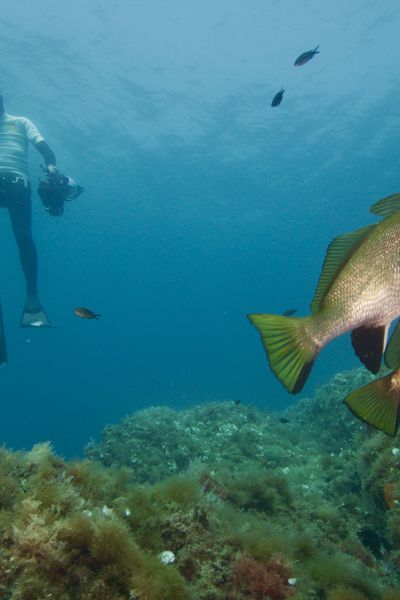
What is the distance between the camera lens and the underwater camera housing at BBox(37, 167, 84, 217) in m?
9.84

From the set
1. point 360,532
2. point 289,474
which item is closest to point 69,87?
point 289,474

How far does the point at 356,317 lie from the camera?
4.76 feet

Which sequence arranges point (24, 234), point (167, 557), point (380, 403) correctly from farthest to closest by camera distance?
1. point (24, 234)
2. point (167, 557)
3. point (380, 403)

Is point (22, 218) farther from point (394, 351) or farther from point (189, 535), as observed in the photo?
point (394, 351)

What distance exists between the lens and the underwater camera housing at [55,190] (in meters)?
9.84

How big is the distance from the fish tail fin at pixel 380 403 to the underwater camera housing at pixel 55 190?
10.1 m

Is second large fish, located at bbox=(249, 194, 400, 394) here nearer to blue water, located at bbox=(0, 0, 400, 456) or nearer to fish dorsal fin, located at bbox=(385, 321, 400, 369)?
fish dorsal fin, located at bbox=(385, 321, 400, 369)

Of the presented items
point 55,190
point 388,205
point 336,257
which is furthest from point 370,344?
point 55,190

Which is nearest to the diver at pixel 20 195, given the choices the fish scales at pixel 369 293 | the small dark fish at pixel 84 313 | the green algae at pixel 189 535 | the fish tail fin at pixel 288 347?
the small dark fish at pixel 84 313

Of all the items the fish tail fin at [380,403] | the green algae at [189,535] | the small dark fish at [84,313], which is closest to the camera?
the fish tail fin at [380,403]

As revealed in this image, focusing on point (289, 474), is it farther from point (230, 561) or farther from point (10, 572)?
point (10, 572)

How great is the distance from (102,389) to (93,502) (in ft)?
322

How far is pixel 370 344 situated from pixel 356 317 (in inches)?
4.6

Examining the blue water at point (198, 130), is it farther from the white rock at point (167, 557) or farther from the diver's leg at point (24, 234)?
the diver's leg at point (24, 234)
